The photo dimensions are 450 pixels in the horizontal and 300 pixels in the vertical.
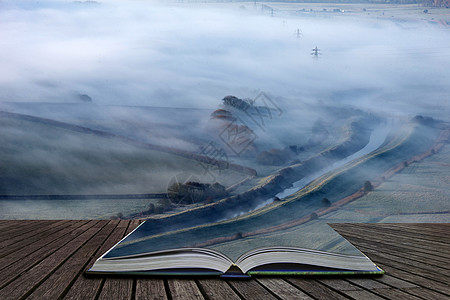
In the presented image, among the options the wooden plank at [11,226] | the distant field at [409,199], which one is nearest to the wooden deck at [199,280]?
the wooden plank at [11,226]

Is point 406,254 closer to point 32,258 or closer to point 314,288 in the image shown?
point 314,288

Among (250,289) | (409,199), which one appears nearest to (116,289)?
(250,289)

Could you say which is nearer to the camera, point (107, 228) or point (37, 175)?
point (107, 228)

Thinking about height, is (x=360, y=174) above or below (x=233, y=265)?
below

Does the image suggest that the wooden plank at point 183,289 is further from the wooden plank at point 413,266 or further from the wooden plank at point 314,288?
the wooden plank at point 413,266

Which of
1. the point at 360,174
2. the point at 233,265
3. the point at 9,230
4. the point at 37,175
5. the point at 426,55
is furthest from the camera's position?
the point at 426,55

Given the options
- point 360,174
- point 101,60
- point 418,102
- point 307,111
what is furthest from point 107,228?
point 101,60

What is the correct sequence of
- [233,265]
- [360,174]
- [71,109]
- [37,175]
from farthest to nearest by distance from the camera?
1. [71,109]
2. [360,174]
3. [37,175]
4. [233,265]

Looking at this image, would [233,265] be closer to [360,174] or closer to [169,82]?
[360,174]
